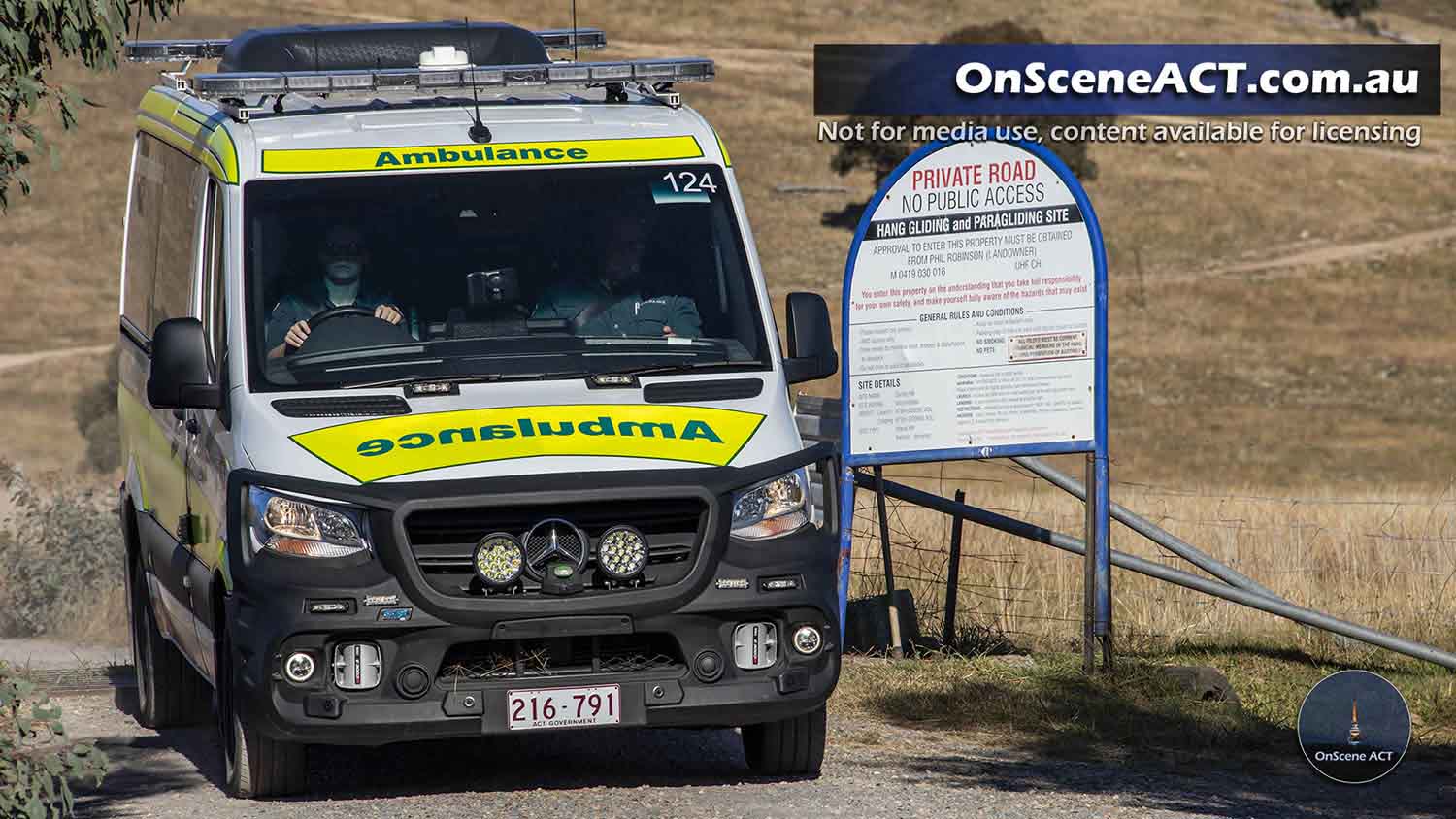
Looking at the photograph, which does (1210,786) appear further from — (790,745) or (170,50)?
(170,50)

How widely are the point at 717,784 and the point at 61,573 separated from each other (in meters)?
7.92

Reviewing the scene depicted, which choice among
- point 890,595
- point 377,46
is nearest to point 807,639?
point 890,595

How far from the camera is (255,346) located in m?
8.11

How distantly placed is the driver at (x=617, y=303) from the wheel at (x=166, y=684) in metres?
2.81

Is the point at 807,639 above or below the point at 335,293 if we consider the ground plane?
below

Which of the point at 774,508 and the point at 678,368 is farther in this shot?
the point at 678,368

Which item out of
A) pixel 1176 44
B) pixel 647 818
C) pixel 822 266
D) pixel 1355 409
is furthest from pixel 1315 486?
pixel 1176 44

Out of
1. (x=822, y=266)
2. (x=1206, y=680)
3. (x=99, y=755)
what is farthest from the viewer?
(x=822, y=266)

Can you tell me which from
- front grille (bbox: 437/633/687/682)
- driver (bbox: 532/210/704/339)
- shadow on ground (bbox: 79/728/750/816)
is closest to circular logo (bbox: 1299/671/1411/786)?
shadow on ground (bbox: 79/728/750/816)

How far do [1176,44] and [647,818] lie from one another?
54.4 meters

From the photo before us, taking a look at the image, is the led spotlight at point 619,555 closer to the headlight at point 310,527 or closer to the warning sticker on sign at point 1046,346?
the headlight at point 310,527

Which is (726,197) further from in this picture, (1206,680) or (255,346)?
(1206,680)

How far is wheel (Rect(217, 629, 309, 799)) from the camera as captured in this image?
7.99 meters

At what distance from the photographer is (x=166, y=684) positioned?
10.1 m
